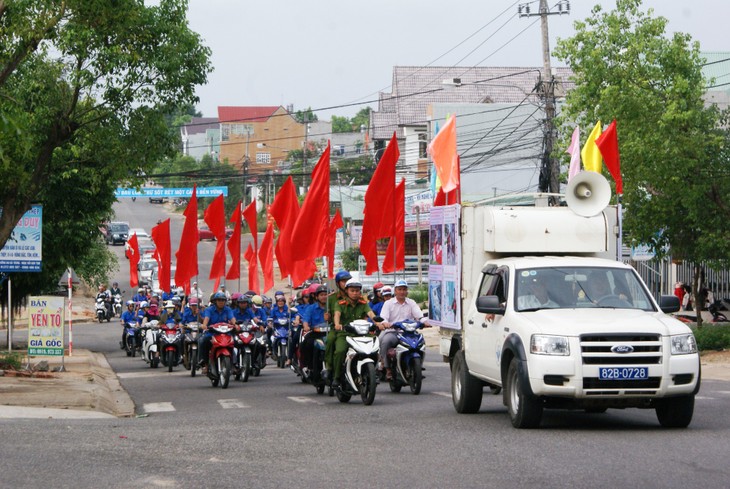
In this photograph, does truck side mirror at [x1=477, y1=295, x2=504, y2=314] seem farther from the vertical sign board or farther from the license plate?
the vertical sign board

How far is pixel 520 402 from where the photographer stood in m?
12.2

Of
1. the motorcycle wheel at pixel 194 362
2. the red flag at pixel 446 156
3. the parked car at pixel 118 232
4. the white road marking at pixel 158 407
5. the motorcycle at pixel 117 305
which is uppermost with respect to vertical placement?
the parked car at pixel 118 232

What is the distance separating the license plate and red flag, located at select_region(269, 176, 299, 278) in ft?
56.0

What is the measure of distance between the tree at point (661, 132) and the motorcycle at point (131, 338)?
14161mm

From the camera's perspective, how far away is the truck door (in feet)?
43.7

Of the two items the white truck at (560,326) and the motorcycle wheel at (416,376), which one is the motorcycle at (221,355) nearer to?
the motorcycle wheel at (416,376)

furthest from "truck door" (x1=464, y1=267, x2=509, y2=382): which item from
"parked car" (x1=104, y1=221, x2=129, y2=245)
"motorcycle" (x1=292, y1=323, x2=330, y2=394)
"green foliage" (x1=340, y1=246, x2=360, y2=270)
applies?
"parked car" (x1=104, y1=221, x2=129, y2=245)

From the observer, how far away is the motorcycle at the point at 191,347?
25.4 metres

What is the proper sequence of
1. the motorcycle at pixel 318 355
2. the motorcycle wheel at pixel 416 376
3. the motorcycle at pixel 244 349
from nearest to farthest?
the motorcycle wheel at pixel 416 376 < the motorcycle at pixel 318 355 < the motorcycle at pixel 244 349

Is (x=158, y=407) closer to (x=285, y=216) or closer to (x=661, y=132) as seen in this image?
(x=285, y=216)

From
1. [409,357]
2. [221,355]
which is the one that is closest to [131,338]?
[221,355]

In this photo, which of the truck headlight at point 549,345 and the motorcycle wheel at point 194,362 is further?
the motorcycle wheel at point 194,362

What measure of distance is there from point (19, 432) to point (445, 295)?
19.8 ft

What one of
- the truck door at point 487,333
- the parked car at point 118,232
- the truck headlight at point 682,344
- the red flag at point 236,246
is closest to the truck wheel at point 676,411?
the truck headlight at point 682,344
